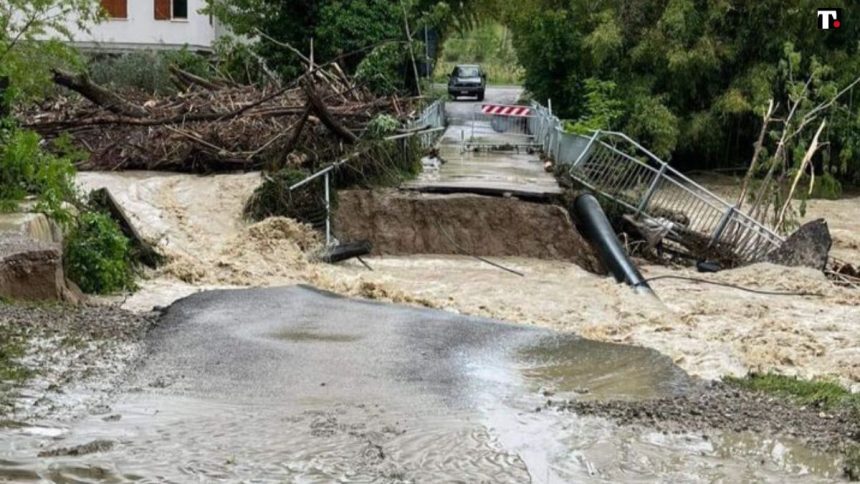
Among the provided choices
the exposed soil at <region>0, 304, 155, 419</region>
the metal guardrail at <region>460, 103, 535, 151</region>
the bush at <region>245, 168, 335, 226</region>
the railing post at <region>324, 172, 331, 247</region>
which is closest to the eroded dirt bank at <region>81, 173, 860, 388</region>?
the railing post at <region>324, 172, 331, 247</region>

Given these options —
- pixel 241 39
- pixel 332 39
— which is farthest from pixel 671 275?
pixel 241 39

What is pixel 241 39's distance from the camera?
1463 inches

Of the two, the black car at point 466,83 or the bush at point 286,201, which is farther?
the black car at point 466,83

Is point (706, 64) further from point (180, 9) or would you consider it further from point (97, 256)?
point (97, 256)

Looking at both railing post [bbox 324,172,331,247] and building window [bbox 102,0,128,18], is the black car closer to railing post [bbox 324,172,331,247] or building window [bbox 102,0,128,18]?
building window [bbox 102,0,128,18]

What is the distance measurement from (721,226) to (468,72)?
28.6m

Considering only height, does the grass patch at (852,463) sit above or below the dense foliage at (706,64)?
below

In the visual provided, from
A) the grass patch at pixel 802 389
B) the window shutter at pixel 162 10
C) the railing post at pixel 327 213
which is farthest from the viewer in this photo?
the window shutter at pixel 162 10

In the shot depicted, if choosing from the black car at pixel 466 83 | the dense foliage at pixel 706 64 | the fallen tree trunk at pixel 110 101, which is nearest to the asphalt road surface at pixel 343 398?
the fallen tree trunk at pixel 110 101

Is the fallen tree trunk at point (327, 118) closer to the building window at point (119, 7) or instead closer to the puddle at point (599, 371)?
the puddle at point (599, 371)

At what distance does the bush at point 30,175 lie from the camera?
15.3 meters

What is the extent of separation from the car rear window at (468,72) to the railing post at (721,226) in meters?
28.1

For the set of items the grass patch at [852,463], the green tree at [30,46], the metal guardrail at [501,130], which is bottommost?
the grass patch at [852,463]

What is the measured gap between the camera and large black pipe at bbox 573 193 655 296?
18.9 metres
